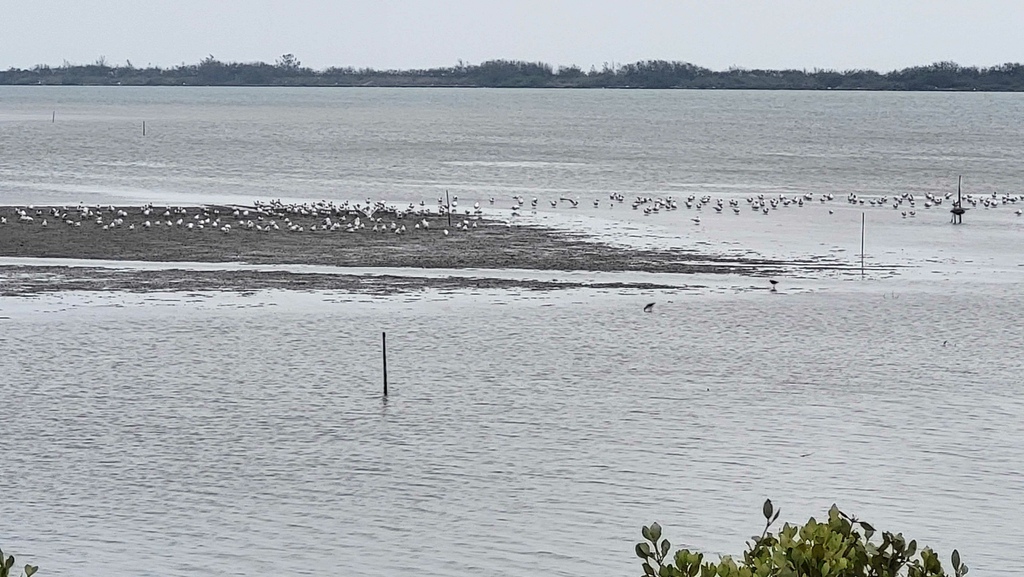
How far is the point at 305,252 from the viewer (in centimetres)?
3747

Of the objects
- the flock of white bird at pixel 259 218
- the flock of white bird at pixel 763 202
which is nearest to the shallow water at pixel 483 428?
the flock of white bird at pixel 259 218

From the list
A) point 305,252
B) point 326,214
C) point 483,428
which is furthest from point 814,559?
point 326,214

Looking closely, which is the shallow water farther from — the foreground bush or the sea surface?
the foreground bush

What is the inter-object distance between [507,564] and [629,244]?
25.2 metres

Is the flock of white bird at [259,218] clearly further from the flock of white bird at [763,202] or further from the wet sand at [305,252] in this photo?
the flock of white bird at [763,202]

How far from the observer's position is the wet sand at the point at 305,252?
3269 centimetres

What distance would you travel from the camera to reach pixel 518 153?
9875cm

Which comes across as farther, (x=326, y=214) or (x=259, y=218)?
(x=326, y=214)

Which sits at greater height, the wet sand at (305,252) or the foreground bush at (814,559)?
the foreground bush at (814,559)

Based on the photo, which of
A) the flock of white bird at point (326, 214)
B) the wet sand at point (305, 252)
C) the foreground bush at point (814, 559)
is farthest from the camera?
the flock of white bird at point (326, 214)

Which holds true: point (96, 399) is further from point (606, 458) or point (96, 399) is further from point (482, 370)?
point (606, 458)

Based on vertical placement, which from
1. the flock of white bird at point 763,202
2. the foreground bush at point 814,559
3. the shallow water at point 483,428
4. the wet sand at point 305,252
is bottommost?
the shallow water at point 483,428

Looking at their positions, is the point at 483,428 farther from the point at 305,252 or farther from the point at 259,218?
the point at 259,218

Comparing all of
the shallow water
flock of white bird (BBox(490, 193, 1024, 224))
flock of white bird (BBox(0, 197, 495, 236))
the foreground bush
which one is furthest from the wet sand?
the foreground bush
